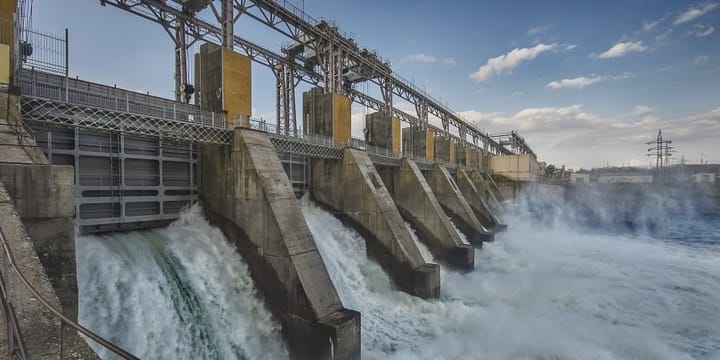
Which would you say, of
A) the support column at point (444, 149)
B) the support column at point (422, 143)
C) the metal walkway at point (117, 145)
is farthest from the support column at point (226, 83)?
the support column at point (444, 149)

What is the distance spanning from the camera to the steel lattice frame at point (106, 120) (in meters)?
7.77

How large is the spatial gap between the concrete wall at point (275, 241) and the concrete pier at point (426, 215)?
1013cm

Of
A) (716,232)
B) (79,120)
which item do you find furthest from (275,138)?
(716,232)

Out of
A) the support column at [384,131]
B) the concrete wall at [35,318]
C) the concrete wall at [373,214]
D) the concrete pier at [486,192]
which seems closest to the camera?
the concrete wall at [35,318]

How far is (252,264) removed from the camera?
1023 cm

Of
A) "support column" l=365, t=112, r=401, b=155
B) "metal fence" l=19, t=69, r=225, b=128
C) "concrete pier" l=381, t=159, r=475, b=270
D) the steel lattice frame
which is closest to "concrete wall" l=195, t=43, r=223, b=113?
"metal fence" l=19, t=69, r=225, b=128

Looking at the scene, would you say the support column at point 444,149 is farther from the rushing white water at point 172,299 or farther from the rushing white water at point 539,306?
the rushing white water at point 172,299

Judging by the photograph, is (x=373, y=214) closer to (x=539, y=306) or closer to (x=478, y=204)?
(x=539, y=306)

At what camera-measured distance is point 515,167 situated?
172 ft

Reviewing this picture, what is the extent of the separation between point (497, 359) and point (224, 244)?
924 centimetres

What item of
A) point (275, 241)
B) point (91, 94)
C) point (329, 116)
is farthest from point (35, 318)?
point (329, 116)

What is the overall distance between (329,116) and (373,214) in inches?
285

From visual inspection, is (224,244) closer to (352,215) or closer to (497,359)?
(352,215)

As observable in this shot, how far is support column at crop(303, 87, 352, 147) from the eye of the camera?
18969 millimetres
